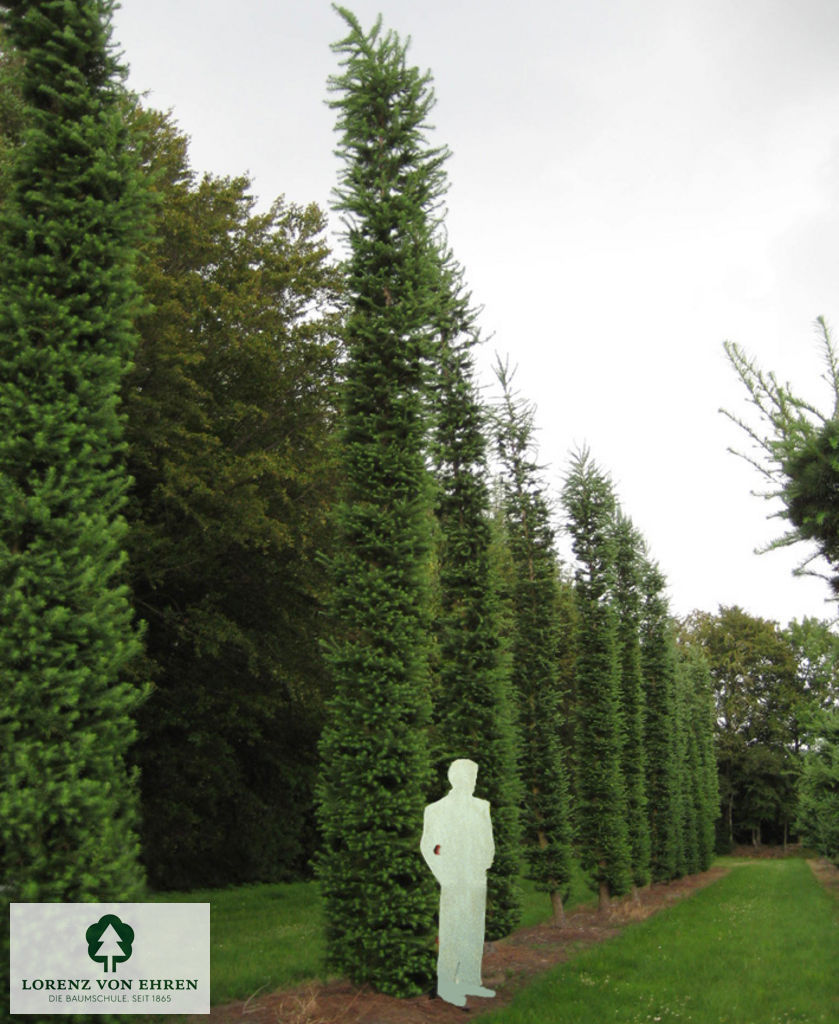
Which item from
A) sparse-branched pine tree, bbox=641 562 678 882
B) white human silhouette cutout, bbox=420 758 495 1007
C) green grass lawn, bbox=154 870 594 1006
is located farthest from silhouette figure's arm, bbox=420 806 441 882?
sparse-branched pine tree, bbox=641 562 678 882

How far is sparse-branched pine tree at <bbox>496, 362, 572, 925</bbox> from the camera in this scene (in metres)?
17.2

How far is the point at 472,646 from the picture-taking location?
45.6 feet

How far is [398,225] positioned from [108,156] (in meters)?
4.74

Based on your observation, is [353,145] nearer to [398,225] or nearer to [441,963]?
[398,225]

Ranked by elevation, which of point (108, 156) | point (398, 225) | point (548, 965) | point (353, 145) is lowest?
point (548, 965)

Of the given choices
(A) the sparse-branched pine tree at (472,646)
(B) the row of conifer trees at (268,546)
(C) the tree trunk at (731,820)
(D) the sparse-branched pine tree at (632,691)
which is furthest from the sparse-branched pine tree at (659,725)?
(C) the tree trunk at (731,820)

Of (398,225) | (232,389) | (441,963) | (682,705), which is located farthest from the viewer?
(682,705)

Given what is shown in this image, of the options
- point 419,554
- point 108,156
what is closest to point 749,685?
point 419,554

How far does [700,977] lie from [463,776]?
4400mm

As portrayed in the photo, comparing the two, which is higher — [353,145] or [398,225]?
[353,145]

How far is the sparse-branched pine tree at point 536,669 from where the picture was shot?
17172mm

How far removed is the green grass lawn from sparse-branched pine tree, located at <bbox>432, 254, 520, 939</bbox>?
1.05m

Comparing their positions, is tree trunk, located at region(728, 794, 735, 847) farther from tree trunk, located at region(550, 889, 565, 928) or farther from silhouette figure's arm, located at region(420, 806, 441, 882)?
silhouette figure's arm, located at region(420, 806, 441, 882)

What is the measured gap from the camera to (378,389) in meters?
11.3
